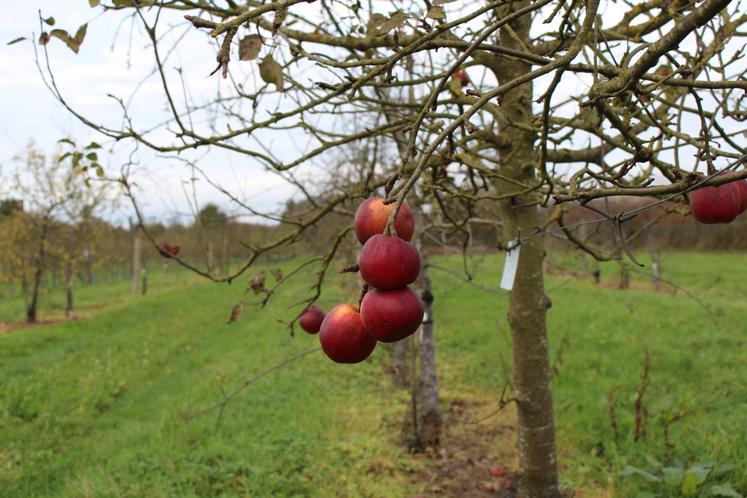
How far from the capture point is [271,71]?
122 cm

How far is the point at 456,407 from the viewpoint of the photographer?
5.53 metres

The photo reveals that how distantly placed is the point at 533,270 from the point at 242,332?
349 inches

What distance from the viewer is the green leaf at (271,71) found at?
1211 millimetres

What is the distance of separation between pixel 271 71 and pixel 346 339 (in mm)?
627

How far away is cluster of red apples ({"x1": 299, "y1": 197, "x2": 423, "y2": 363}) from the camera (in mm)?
819

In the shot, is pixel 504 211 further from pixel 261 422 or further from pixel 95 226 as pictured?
pixel 95 226

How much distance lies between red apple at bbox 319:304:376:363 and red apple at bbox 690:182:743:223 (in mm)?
975

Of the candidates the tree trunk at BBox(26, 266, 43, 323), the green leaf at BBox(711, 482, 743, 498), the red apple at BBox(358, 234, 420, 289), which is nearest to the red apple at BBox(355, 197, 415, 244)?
the red apple at BBox(358, 234, 420, 289)

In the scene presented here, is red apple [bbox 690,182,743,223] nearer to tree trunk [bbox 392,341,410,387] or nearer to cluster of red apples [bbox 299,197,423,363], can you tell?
cluster of red apples [bbox 299,197,423,363]

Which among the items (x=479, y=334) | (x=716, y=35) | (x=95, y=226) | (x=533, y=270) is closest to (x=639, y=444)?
(x=533, y=270)

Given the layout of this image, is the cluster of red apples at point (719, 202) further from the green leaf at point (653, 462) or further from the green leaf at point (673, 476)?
the green leaf at point (653, 462)

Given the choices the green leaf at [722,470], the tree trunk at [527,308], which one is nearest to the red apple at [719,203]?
the tree trunk at [527,308]

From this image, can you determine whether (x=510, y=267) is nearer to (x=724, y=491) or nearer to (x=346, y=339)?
(x=346, y=339)

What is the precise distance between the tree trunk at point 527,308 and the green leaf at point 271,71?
177 centimetres
